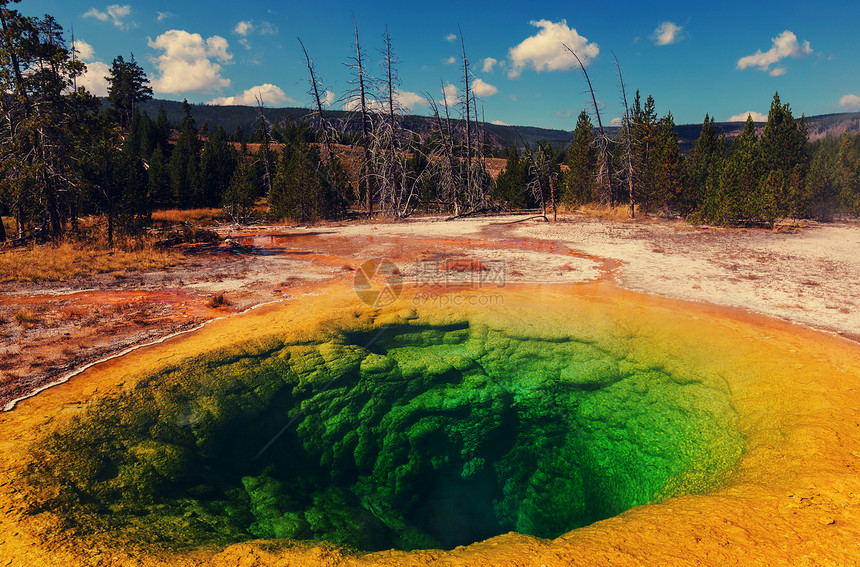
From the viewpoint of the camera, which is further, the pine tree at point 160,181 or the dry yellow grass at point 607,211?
the pine tree at point 160,181

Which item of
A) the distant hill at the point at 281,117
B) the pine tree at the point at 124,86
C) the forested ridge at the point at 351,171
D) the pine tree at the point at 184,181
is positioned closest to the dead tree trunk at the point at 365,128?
the forested ridge at the point at 351,171

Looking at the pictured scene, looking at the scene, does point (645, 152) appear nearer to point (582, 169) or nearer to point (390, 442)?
point (582, 169)

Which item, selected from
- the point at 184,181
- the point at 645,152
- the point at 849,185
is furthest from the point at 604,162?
the point at 184,181

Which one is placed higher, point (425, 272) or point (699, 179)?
point (699, 179)

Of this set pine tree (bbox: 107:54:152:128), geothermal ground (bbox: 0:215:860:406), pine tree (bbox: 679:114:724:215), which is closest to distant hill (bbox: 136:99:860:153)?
pine tree (bbox: 107:54:152:128)

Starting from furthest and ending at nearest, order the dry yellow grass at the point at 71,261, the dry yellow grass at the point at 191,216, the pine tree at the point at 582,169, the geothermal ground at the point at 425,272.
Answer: the pine tree at the point at 582,169 → the dry yellow grass at the point at 191,216 → the dry yellow grass at the point at 71,261 → the geothermal ground at the point at 425,272

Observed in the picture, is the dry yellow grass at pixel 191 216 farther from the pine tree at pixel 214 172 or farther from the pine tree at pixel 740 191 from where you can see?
the pine tree at pixel 740 191

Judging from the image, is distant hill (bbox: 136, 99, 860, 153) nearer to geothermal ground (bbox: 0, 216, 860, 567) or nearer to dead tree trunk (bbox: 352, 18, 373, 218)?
dead tree trunk (bbox: 352, 18, 373, 218)
